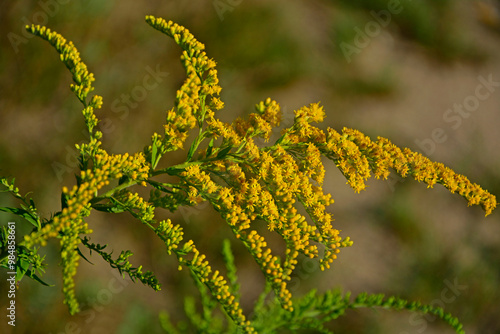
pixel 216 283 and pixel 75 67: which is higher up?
pixel 75 67

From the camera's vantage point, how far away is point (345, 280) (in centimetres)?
110

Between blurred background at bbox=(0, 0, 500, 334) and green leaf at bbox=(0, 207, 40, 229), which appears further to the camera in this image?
blurred background at bbox=(0, 0, 500, 334)

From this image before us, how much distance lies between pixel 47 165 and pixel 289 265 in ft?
2.66

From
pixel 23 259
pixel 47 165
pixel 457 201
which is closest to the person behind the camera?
pixel 23 259

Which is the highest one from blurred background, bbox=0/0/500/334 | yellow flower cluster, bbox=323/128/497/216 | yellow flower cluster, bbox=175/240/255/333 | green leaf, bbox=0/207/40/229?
blurred background, bbox=0/0/500/334

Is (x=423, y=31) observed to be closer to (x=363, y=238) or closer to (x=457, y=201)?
(x=457, y=201)

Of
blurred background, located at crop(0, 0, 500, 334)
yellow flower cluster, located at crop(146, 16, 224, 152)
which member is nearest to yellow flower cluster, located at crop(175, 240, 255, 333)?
yellow flower cluster, located at crop(146, 16, 224, 152)

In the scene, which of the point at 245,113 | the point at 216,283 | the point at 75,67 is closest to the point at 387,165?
the point at 216,283

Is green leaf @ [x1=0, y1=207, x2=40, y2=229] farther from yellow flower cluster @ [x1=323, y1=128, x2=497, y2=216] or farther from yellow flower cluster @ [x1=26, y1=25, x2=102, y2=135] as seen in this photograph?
yellow flower cluster @ [x1=323, y1=128, x2=497, y2=216]

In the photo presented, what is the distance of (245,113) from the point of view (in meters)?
1.09

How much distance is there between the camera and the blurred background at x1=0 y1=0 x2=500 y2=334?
1062 mm

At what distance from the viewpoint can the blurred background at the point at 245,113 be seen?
106 cm

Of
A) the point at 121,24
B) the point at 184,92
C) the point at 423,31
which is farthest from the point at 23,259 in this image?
the point at 423,31

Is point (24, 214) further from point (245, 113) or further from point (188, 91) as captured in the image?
point (245, 113)
